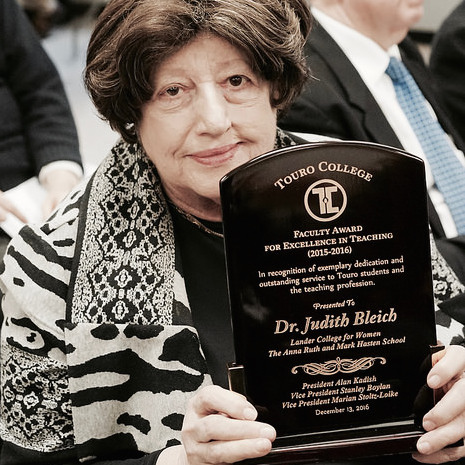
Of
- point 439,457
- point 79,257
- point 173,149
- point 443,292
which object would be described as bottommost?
point 439,457

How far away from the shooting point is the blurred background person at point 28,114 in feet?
7.09

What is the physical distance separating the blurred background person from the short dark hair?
84 cm

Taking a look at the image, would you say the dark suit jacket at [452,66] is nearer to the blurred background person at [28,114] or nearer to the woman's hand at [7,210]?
the blurred background person at [28,114]

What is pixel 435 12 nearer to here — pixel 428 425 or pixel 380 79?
pixel 380 79

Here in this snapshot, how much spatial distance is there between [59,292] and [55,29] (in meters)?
5.52

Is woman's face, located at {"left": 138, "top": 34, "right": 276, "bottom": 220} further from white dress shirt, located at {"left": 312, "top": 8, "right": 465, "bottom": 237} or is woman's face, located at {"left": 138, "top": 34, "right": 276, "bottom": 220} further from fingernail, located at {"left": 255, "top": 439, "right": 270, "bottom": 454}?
white dress shirt, located at {"left": 312, "top": 8, "right": 465, "bottom": 237}

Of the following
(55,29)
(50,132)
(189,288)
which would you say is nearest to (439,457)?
(189,288)

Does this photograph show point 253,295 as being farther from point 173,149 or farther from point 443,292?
point 443,292

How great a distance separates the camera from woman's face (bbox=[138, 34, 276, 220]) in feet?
3.99

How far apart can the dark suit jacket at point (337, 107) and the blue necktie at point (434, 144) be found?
0.43ft

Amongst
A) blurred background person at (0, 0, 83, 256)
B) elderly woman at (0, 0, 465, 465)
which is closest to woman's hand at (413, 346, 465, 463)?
elderly woman at (0, 0, 465, 465)

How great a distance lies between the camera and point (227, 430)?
0.97m

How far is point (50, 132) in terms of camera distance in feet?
7.29

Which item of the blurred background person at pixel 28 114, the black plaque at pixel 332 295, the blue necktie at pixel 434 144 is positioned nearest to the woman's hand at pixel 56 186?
the blurred background person at pixel 28 114
